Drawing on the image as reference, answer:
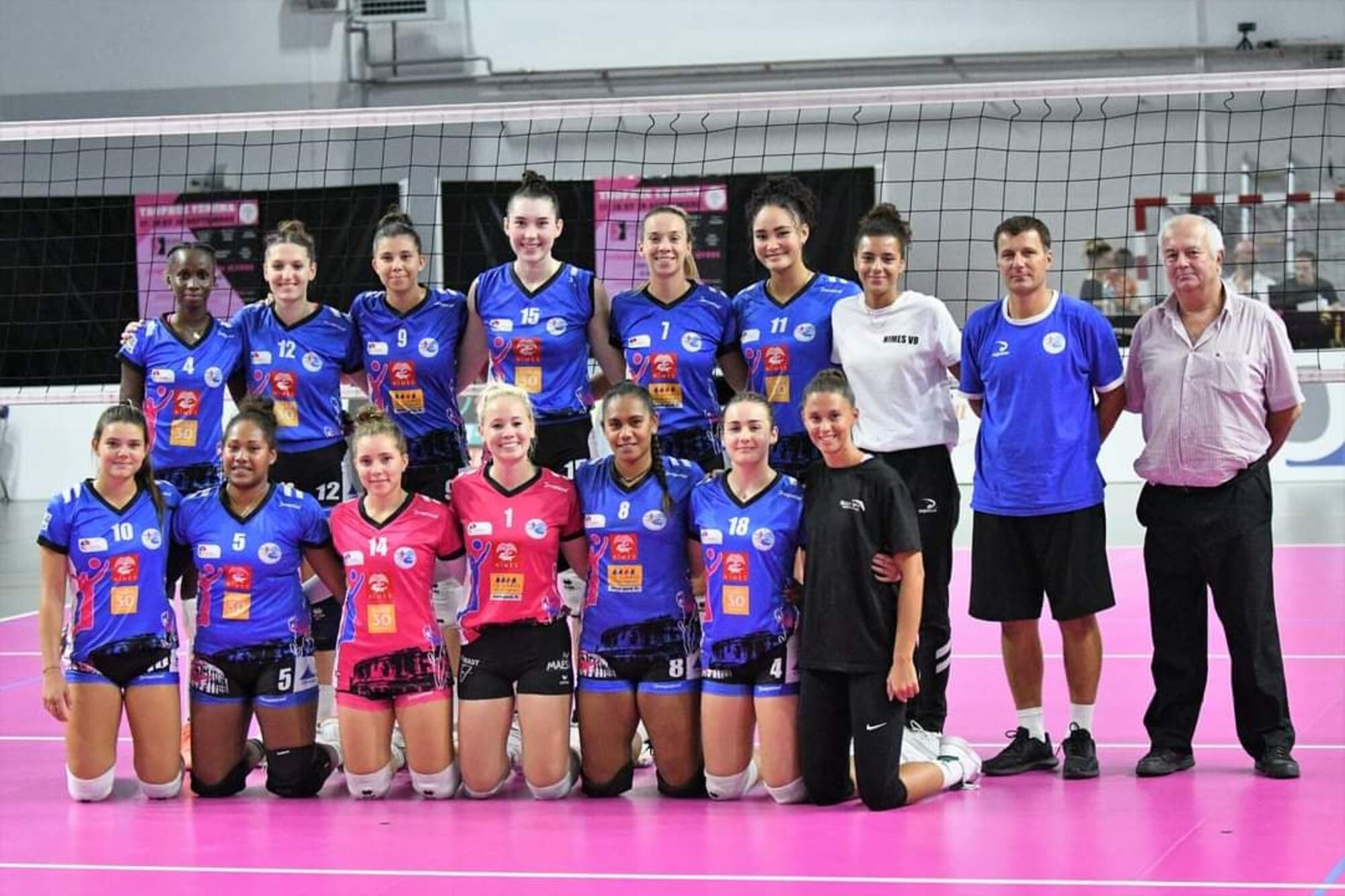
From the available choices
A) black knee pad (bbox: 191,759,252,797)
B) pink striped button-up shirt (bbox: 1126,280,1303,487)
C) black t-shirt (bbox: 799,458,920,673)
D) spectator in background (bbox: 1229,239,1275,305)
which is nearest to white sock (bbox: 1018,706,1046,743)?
black t-shirt (bbox: 799,458,920,673)

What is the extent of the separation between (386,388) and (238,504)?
2.55 ft

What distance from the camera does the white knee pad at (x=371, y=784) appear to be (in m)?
5.51

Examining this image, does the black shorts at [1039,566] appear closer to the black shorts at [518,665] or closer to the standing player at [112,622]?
the black shorts at [518,665]

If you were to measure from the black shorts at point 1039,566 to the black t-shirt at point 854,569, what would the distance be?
1.69ft

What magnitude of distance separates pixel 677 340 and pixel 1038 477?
1.32 m

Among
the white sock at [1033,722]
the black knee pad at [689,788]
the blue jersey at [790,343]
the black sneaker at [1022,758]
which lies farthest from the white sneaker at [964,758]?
the blue jersey at [790,343]

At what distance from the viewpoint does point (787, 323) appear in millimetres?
5863

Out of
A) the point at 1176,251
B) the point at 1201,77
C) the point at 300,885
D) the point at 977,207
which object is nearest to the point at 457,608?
the point at 300,885

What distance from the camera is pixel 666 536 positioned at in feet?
18.0

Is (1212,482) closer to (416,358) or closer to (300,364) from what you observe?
(416,358)

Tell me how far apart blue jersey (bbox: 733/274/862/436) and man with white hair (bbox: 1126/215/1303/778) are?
1066 millimetres

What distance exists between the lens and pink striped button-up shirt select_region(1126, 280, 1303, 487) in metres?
5.49

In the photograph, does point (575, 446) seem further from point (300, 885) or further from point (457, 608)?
point (300, 885)

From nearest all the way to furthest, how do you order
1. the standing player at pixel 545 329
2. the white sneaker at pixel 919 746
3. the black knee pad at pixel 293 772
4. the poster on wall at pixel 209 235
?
the white sneaker at pixel 919 746 < the black knee pad at pixel 293 772 < the standing player at pixel 545 329 < the poster on wall at pixel 209 235
